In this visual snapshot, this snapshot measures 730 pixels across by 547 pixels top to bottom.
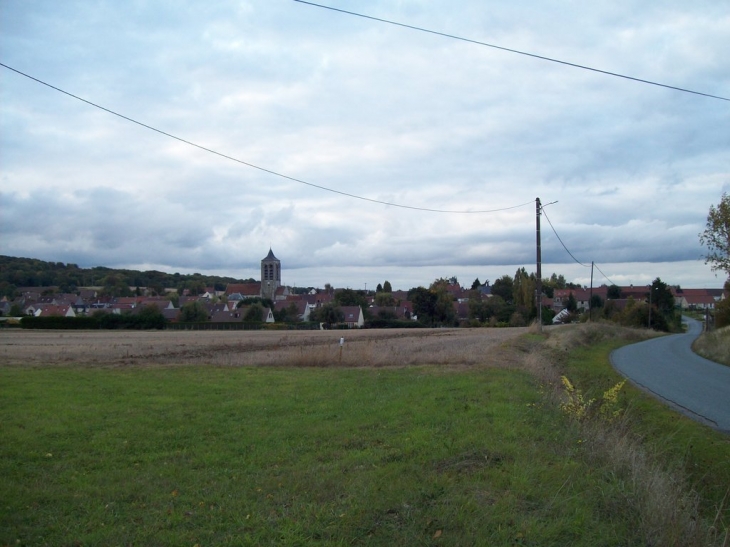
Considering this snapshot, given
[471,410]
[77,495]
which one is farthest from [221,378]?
[77,495]

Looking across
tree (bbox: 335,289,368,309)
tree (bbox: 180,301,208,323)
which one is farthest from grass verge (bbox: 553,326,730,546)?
tree (bbox: 335,289,368,309)

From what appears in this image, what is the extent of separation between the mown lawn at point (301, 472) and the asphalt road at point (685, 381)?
15.5 feet

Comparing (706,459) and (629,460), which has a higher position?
Answer: (629,460)

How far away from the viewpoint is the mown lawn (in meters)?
5.89

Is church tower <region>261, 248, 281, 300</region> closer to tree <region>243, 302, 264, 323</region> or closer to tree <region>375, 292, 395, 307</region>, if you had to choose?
tree <region>375, 292, 395, 307</region>

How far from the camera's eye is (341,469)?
7840 mm

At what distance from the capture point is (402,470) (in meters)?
7.64

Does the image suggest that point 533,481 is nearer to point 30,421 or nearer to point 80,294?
point 30,421

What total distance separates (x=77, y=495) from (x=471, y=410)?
6609 mm

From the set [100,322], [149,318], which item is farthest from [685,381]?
[100,322]

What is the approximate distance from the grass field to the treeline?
273 feet

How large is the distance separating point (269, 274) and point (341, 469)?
433 ft

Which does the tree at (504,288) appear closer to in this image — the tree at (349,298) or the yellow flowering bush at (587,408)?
the tree at (349,298)

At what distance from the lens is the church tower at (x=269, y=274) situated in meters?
137
